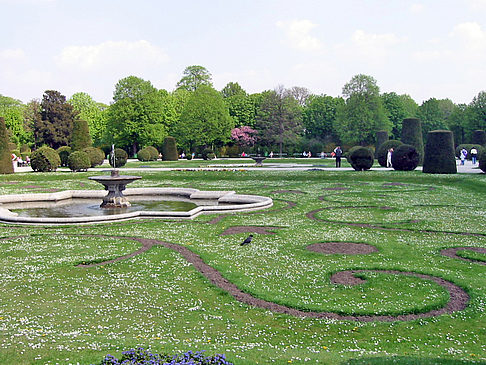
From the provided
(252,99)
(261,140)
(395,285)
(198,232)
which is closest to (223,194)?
(198,232)

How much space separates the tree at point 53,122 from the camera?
193ft

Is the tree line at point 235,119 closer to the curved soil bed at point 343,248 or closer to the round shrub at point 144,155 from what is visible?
the round shrub at point 144,155

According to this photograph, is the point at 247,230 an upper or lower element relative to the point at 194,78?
lower

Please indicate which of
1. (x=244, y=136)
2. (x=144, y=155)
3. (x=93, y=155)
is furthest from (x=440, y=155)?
(x=244, y=136)

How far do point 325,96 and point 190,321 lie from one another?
7769 cm

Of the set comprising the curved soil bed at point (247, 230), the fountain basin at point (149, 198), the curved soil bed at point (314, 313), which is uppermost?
the fountain basin at point (149, 198)

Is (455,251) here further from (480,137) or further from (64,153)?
(480,137)

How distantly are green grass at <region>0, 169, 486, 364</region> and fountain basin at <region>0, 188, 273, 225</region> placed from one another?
0.63 meters

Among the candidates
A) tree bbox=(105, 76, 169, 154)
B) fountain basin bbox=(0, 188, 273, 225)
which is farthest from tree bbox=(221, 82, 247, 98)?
fountain basin bbox=(0, 188, 273, 225)

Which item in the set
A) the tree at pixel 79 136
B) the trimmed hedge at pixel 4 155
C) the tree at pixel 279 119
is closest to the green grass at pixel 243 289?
the trimmed hedge at pixel 4 155

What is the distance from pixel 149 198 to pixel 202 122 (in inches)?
1829

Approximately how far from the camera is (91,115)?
8194 centimetres

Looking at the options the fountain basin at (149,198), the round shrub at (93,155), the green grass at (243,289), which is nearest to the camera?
the green grass at (243,289)

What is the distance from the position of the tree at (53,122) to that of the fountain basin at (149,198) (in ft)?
143
